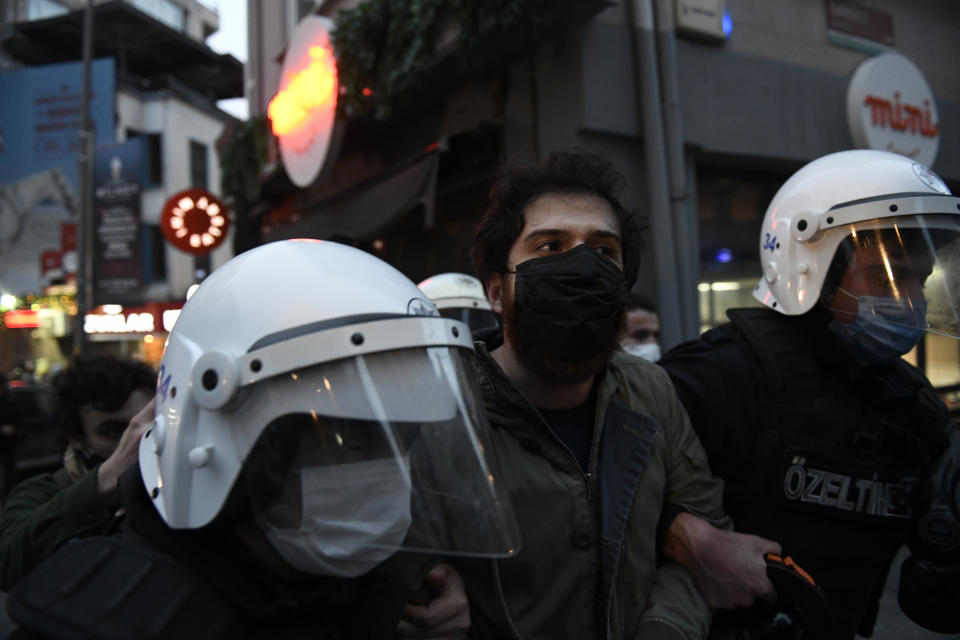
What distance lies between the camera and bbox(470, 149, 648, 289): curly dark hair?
1618 millimetres

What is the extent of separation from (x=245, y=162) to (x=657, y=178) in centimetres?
655

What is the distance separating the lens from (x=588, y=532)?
1304 mm

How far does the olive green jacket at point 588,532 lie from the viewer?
1270 mm

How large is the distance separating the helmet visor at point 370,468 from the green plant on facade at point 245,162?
7.77 m

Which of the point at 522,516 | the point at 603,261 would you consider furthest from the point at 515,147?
the point at 522,516

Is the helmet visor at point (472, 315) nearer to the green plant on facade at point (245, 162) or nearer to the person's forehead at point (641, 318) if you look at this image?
the person's forehead at point (641, 318)

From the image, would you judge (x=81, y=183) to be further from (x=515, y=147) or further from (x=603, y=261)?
(x=603, y=261)

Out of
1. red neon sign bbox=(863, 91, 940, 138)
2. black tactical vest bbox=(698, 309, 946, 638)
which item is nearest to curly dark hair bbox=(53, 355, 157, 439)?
black tactical vest bbox=(698, 309, 946, 638)

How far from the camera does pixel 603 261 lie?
1.41 metres

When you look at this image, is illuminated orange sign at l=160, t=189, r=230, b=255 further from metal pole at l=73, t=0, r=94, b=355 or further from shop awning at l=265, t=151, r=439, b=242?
shop awning at l=265, t=151, r=439, b=242

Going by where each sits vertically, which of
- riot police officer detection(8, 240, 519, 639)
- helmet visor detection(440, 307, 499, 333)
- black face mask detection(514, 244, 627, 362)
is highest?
helmet visor detection(440, 307, 499, 333)

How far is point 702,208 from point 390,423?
487 centimetres

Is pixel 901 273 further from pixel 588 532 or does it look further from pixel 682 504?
pixel 588 532

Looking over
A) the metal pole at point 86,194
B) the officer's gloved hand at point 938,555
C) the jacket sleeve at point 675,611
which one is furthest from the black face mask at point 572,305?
the metal pole at point 86,194
